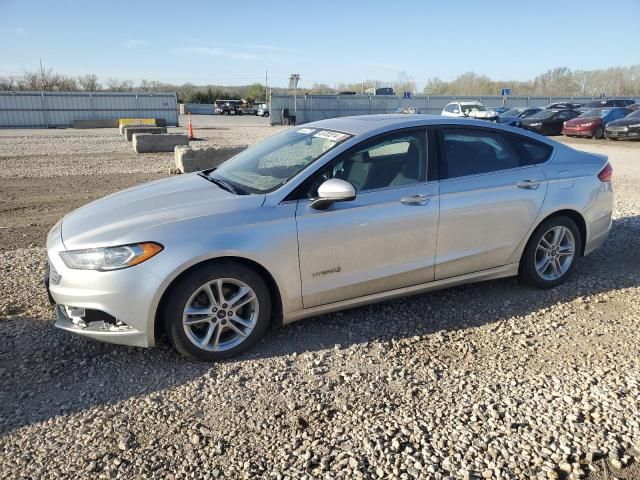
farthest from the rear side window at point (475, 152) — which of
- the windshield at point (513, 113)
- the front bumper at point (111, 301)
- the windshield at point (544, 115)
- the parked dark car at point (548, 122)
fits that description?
the windshield at point (513, 113)

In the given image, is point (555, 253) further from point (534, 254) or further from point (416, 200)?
point (416, 200)

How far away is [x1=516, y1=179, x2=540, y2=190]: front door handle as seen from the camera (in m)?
4.25

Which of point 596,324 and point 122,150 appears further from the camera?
point 122,150

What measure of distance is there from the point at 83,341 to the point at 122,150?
15424 millimetres

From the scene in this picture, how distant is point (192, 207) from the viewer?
3490 millimetres

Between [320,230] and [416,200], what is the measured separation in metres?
0.83

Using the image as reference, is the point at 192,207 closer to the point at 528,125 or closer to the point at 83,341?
the point at 83,341

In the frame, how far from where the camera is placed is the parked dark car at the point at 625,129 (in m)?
21.0

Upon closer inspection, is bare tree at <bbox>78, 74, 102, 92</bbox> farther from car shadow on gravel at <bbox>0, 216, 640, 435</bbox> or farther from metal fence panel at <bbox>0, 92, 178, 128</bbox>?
car shadow on gravel at <bbox>0, 216, 640, 435</bbox>

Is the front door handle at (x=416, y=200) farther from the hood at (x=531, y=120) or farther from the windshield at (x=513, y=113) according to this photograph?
the windshield at (x=513, y=113)

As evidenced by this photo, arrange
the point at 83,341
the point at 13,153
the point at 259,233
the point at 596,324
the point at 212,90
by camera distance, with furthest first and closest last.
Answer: the point at 212,90
the point at 13,153
the point at 596,324
the point at 83,341
the point at 259,233

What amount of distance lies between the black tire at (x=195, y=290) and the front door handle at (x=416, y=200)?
48.3 inches

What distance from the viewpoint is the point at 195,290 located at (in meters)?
3.26

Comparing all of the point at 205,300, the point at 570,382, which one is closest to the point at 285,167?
the point at 205,300
